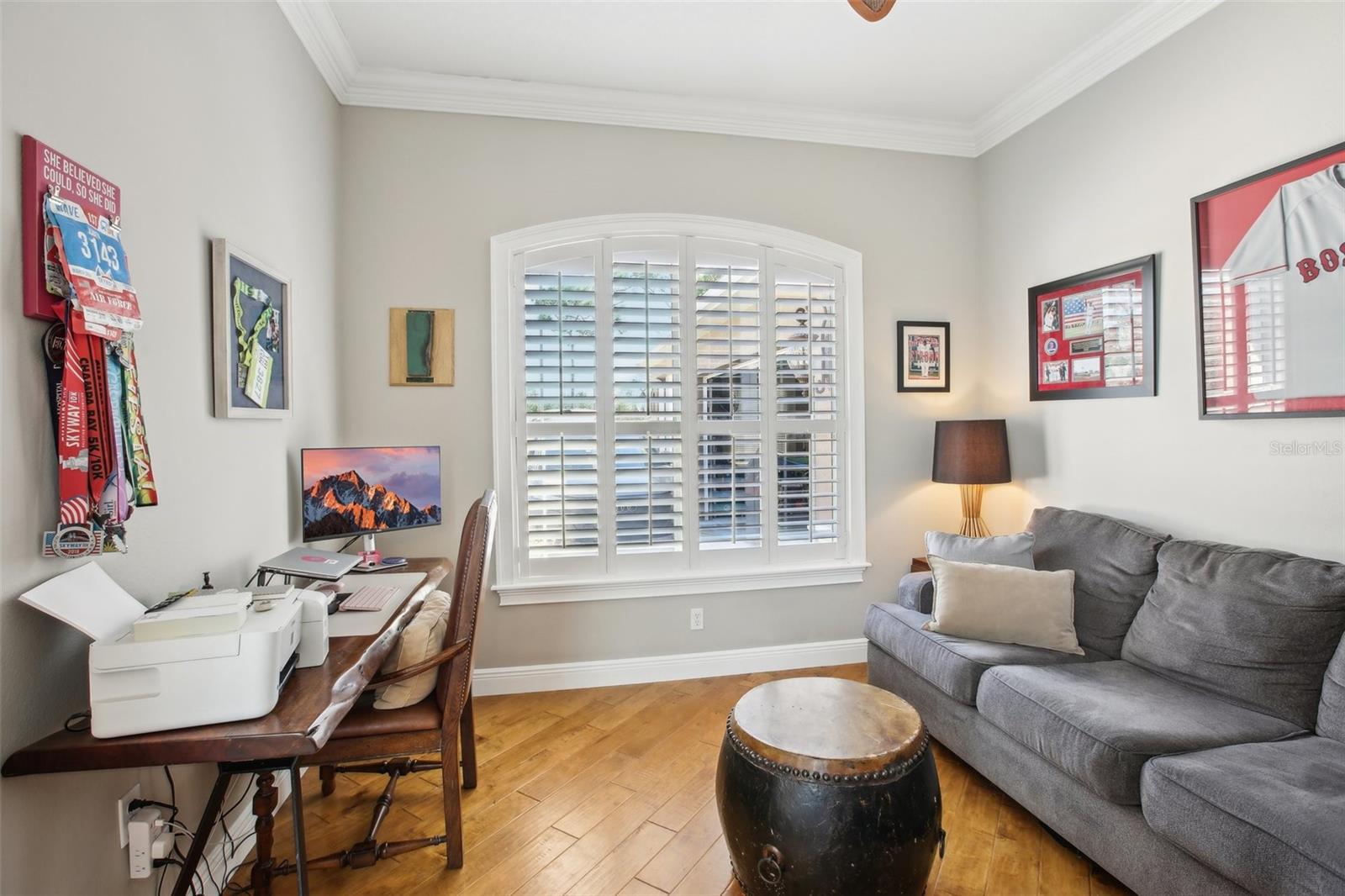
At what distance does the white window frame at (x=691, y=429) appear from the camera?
3.04 m

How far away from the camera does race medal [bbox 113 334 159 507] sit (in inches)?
53.9

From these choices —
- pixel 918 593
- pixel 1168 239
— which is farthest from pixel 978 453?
pixel 1168 239

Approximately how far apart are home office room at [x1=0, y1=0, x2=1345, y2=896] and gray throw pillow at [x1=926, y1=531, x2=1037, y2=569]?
22mm

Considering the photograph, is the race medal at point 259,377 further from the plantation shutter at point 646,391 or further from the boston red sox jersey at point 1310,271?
the boston red sox jersey at point 1310,271

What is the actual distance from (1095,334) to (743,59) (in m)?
2.06

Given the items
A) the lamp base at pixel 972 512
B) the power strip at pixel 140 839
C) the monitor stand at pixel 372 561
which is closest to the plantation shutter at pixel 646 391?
the monitor stand at pixel 372 561

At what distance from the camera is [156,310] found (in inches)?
61.6

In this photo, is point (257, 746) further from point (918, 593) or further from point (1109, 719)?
point (918, 593)

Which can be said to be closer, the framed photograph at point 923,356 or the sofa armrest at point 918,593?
the sofa armrest at point 918,593

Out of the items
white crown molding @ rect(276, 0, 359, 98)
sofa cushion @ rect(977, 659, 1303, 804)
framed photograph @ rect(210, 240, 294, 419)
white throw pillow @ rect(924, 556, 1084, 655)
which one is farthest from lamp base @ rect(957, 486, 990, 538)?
white crown molding @ rect(276, 0, 359, 98)

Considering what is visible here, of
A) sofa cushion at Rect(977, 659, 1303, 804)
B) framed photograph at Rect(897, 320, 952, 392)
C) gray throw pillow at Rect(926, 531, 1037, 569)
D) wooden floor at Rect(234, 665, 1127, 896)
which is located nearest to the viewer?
sofa cushion at Rect(977, 659, 1303, 804)

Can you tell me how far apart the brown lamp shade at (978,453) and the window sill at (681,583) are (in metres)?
0.73

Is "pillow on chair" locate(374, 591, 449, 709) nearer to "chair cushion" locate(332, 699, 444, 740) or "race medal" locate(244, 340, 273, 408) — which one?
"chair cushion" locate(332, 699, 444, 740)

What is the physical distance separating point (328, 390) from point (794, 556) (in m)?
2.45
